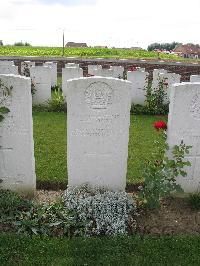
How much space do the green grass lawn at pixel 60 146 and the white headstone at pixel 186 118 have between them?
56 centimetres

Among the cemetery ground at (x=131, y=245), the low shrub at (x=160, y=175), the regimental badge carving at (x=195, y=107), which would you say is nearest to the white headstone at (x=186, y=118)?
the regimental badge carving at (x=195, y=107)

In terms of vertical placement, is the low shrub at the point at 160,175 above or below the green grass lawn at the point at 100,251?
above

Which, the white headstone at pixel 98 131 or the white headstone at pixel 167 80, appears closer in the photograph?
the white headstone at pixel 98 131

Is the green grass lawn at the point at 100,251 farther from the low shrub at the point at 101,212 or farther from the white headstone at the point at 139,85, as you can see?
the white headstone at the point at 139,85

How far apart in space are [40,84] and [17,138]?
6376 mm

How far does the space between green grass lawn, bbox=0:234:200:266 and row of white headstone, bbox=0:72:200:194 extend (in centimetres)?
116

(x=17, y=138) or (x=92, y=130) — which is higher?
(x=92, y=130)

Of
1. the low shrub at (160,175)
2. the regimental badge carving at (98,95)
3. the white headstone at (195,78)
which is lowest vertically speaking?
the low shrub at (160,175)

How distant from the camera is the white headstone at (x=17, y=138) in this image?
4953 mm

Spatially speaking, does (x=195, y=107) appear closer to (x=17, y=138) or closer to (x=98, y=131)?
(x=98, y=131)

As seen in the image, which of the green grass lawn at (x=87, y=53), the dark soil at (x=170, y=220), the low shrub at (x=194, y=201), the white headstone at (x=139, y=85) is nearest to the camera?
the dark soil at (x=170, y=220)

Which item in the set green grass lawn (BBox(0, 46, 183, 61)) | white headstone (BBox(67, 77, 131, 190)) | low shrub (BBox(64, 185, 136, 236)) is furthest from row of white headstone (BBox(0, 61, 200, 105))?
green grass lawn (BBox(0, 46, 183, 61))

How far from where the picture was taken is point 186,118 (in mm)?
5109

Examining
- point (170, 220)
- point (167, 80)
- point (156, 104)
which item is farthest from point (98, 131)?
point (167, 80)
